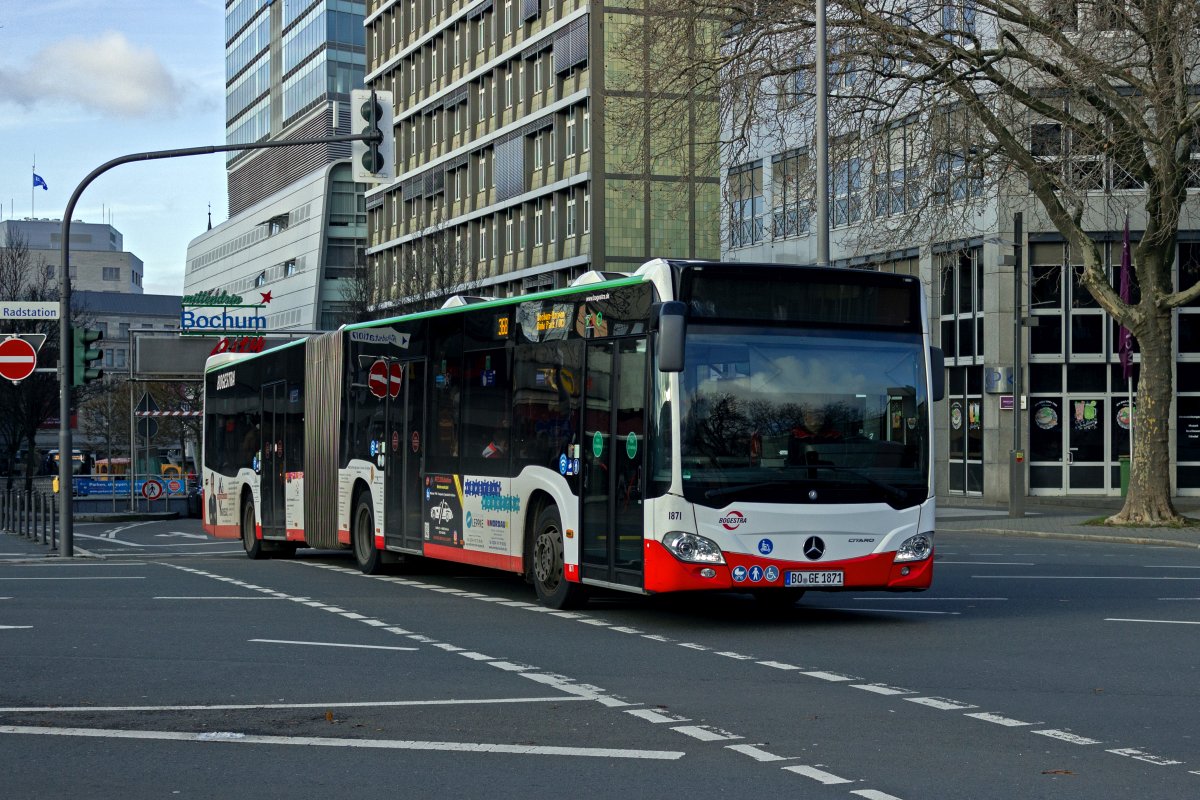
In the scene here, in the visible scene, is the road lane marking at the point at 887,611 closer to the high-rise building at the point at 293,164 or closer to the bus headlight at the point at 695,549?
the bus headlight at the point at 695,549

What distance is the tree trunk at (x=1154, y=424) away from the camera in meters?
30.5

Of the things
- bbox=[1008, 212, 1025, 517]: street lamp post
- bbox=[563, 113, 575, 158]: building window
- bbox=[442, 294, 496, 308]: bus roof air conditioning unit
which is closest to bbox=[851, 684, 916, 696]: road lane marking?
bbox=[442, 294, 496, 308]: bus roof air conditioning unit

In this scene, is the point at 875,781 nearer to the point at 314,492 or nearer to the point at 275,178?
the point at 314,492

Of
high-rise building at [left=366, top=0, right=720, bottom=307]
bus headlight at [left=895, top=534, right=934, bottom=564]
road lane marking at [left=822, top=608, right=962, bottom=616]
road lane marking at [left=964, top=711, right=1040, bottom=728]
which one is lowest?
road lane marking at [left=822, top=608, right=962, bottom=616]

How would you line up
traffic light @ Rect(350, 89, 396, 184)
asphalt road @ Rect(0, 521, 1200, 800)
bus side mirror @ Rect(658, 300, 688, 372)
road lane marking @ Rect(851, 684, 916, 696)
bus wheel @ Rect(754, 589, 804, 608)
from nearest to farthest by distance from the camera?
asphalt road @ Rect(0, 521, 1200, 800), road lane marking @ Rect(851, 684, 916, 696), bus side mirror @ Rect(658, 300, 688, 372), bus wheel @ Rect(754, 589, 804, 608), traffic light @ Rect(350, 89, 396, 184)

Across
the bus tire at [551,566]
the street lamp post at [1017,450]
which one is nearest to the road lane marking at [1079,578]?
the bus tire at [551,566]

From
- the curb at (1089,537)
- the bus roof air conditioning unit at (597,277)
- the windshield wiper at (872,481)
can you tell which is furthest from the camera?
the curb at (1089,537)

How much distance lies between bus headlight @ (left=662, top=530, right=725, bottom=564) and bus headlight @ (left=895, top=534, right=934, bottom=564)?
155 centimetres

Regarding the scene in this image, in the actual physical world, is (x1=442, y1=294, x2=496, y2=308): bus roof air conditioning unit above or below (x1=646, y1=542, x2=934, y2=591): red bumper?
above

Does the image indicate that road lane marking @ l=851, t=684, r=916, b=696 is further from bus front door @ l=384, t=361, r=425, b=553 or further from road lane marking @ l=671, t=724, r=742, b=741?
bus front door @ l=384, t=361, r=425, b=553

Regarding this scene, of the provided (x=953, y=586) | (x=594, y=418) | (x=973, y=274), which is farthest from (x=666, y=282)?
(x=973, y=274)

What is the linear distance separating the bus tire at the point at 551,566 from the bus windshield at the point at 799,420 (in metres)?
2.20

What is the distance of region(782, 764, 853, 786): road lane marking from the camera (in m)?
7.52

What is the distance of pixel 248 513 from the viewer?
26.8 meters
